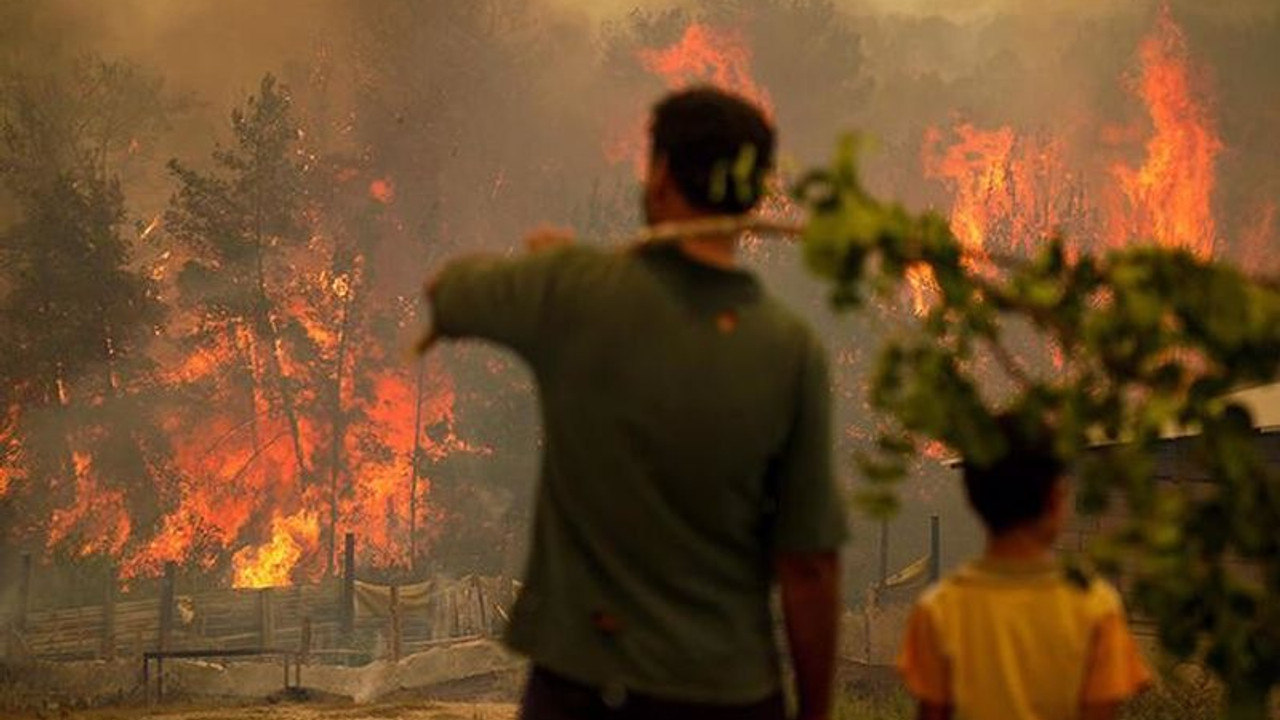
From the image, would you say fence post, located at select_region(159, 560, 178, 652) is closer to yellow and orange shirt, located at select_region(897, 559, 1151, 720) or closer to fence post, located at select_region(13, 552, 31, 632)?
fence post, located at select_region(13, 552, 31, 632)

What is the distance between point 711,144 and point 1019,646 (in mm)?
1232

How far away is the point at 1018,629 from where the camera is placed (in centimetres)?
348

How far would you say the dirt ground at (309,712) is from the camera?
20094 mm

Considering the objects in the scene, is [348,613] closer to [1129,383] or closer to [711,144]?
[711,144]

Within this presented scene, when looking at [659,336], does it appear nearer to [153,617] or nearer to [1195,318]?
[1195,318]

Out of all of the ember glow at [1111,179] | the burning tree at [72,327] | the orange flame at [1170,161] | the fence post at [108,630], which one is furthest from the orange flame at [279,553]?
the orange flame at [1170,161]

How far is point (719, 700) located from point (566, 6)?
143 feet

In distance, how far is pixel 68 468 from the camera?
36156mm

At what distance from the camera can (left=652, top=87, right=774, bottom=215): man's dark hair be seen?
291cm

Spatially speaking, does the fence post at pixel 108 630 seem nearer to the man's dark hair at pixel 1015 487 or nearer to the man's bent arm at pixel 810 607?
the man's dark hair at pixel 1015 487

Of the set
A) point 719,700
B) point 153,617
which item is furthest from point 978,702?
point 153,617

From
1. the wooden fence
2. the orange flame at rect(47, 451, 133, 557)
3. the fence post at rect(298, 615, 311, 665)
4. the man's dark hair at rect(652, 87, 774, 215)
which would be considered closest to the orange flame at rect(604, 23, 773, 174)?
the orange flame at rect(47, 451, 133, 557)

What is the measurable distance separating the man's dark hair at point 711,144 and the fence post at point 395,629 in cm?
2372

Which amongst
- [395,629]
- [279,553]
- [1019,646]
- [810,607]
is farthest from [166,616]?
[810,607]
